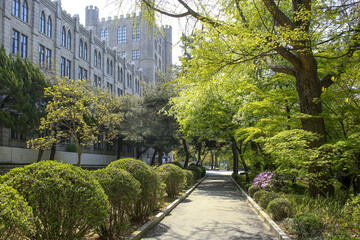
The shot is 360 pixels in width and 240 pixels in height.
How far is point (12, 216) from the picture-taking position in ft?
11.5

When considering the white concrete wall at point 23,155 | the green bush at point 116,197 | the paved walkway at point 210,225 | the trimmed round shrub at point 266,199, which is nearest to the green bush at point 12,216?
the green bush at point 116,197

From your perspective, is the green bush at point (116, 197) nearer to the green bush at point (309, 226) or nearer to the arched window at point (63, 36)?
the green bush at point (309, 226)

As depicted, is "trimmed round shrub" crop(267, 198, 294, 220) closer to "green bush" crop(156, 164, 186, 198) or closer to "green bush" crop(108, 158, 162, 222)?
"green bush" crop(108, 158, 162, 222)

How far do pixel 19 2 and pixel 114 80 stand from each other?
79.2 ft

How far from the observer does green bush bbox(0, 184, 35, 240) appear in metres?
3.43

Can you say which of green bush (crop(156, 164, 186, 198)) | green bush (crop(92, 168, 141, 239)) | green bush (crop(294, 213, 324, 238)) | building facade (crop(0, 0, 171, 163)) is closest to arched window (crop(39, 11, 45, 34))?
building facade (crop(0, 0, 171, 163))

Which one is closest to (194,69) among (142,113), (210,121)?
(210,121)

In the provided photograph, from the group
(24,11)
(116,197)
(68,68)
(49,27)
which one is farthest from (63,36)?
(116,197)

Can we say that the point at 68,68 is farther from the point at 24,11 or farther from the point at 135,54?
the point at 135,54

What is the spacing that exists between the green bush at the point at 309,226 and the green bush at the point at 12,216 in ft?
18.3

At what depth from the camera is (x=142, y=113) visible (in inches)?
1347

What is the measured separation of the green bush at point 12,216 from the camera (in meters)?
3.43

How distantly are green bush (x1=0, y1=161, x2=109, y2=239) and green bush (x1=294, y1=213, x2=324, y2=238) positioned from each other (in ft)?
14.6

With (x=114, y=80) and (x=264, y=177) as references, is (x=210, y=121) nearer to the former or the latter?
(x=264, y=177)
